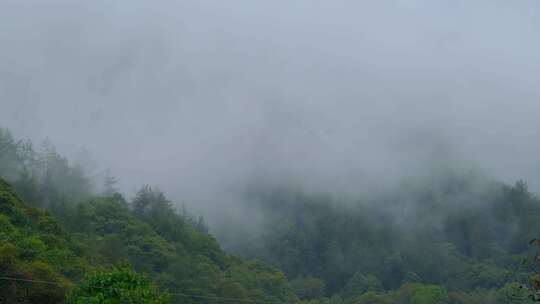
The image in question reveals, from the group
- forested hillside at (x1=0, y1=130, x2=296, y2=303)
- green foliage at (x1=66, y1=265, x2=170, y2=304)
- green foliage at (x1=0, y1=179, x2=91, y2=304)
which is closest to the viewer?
green foliage at (x1=66, y1=265, x2=170, y2=304)

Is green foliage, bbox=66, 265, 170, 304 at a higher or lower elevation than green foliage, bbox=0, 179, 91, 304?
lower

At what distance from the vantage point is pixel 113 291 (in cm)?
3394

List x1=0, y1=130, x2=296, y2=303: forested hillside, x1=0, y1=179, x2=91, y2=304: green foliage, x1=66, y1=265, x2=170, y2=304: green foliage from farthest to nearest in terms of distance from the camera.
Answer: x1=0, y1=130, x2=296, y2=303: forested hillside → x1=0, y1=179, x2=91, y2=304: green foliage → x1=66, y1=265, x2=170, y2=304: green foliage

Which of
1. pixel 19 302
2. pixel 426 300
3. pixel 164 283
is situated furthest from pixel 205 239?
pixel 19 302

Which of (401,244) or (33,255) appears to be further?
(401,244)

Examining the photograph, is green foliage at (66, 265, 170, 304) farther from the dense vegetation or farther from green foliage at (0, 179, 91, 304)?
the dense vegetation

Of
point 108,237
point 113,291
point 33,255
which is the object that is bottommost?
point 113,291

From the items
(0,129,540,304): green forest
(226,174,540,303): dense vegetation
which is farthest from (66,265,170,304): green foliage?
(226,174,540,303): dense vegetation

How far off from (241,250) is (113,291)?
318 feet

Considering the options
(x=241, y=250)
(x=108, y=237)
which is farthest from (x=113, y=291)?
(x=241, y=250)

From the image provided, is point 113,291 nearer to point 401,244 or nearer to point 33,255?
point 33,255

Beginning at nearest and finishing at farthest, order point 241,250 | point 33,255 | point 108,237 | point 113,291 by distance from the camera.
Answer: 1. point 113,291
2. point 33,255
3. point 108,237
4. point 241,250

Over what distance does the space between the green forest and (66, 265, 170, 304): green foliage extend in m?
0.07

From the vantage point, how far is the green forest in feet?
137
